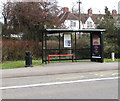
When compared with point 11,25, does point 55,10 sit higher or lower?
higher

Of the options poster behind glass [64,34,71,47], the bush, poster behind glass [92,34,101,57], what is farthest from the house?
poster behind glass [64,34,71,47]

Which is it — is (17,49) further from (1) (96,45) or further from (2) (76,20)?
(2) (76,20)

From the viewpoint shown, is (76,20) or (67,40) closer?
(67,40)

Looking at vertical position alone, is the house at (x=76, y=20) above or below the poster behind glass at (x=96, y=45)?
above

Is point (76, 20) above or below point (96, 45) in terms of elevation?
above

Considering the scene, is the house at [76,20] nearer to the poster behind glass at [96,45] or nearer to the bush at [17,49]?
the bush at [17,49]

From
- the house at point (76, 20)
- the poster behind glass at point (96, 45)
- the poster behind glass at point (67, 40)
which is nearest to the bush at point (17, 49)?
the poster behind glass at point (67, 40)

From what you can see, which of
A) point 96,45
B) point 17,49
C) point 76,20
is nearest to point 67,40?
point 96,45

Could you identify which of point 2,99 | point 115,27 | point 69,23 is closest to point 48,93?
point 2,99

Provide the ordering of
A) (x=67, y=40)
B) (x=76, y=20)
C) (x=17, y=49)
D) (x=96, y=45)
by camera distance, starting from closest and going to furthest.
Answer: (x=67, y=40)
(x=96, y=45)
(x=17, y=49)
(x=76, y=20)

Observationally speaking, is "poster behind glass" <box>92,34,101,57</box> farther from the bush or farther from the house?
the house

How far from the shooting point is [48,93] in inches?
294

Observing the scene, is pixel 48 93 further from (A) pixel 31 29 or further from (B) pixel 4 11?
(B) pixel 4 11

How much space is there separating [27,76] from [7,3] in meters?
22.4
